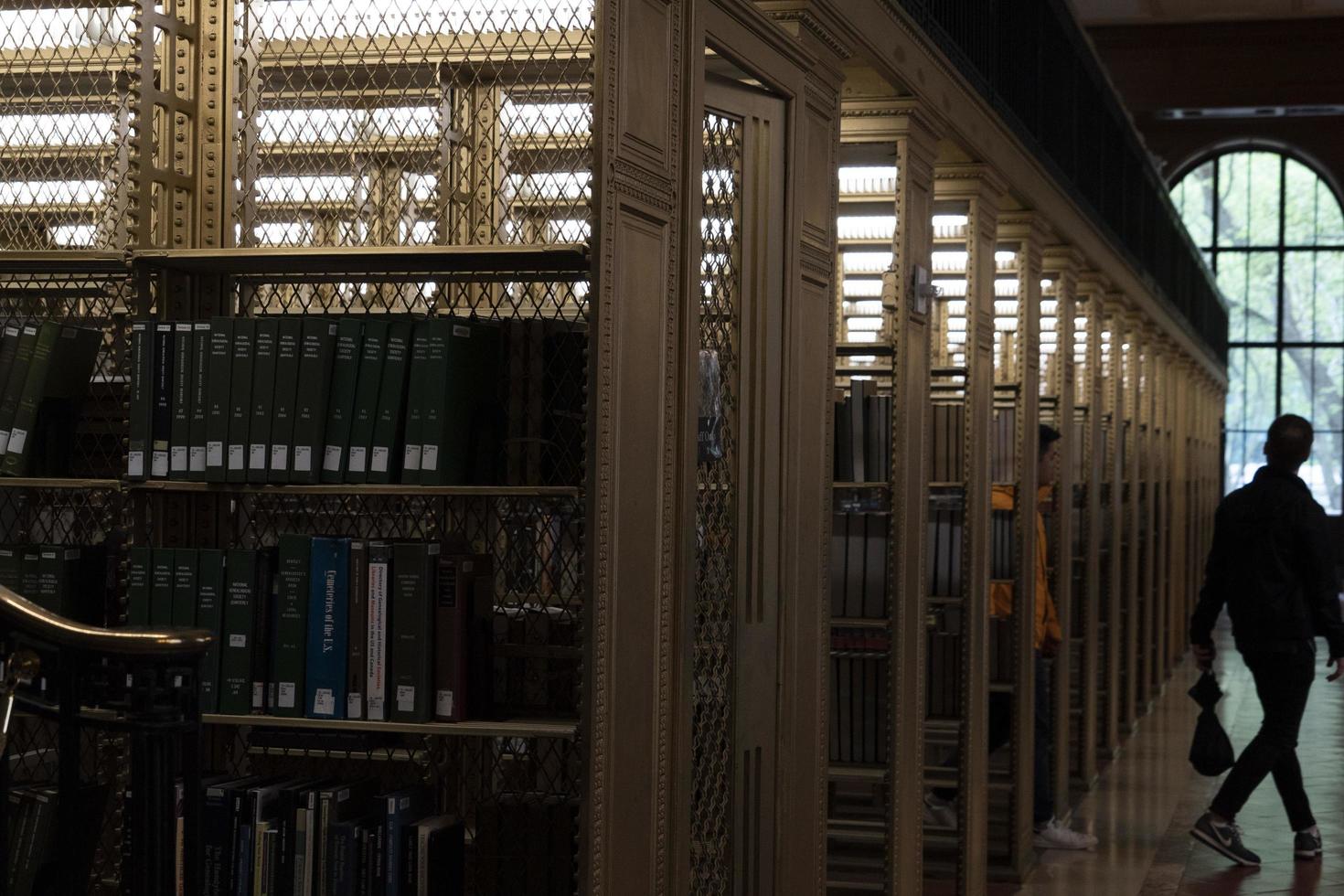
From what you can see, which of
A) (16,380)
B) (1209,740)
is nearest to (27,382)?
(16,380)

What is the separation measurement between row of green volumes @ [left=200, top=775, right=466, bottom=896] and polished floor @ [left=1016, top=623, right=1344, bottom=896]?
3.81m

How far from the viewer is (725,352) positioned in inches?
153

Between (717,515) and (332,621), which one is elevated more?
(717,515)

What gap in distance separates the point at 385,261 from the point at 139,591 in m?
0.83

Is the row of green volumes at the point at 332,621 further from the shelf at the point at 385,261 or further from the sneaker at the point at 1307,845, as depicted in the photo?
the sneaker at the point at 1307,845

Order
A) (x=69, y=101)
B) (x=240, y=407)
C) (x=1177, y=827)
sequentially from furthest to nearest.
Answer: (x=1177, y=827)
(x=69, y=101)
(x=240, y=407)

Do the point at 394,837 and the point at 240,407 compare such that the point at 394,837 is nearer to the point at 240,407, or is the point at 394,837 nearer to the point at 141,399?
the point at 240,407

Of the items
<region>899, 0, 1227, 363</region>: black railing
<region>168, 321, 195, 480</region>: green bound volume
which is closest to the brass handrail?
<region>168, 321, 195, 480</region>: green bound volume

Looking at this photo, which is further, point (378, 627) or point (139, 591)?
point (139, 591)

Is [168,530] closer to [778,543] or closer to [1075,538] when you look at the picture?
[778,543]

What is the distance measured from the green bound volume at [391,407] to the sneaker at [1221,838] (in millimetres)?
4904

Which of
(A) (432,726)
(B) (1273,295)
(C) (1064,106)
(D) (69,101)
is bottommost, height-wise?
(A) (432,726)

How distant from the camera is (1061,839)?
7.55 meters

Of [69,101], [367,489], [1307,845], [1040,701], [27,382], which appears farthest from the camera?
[1040,701]
